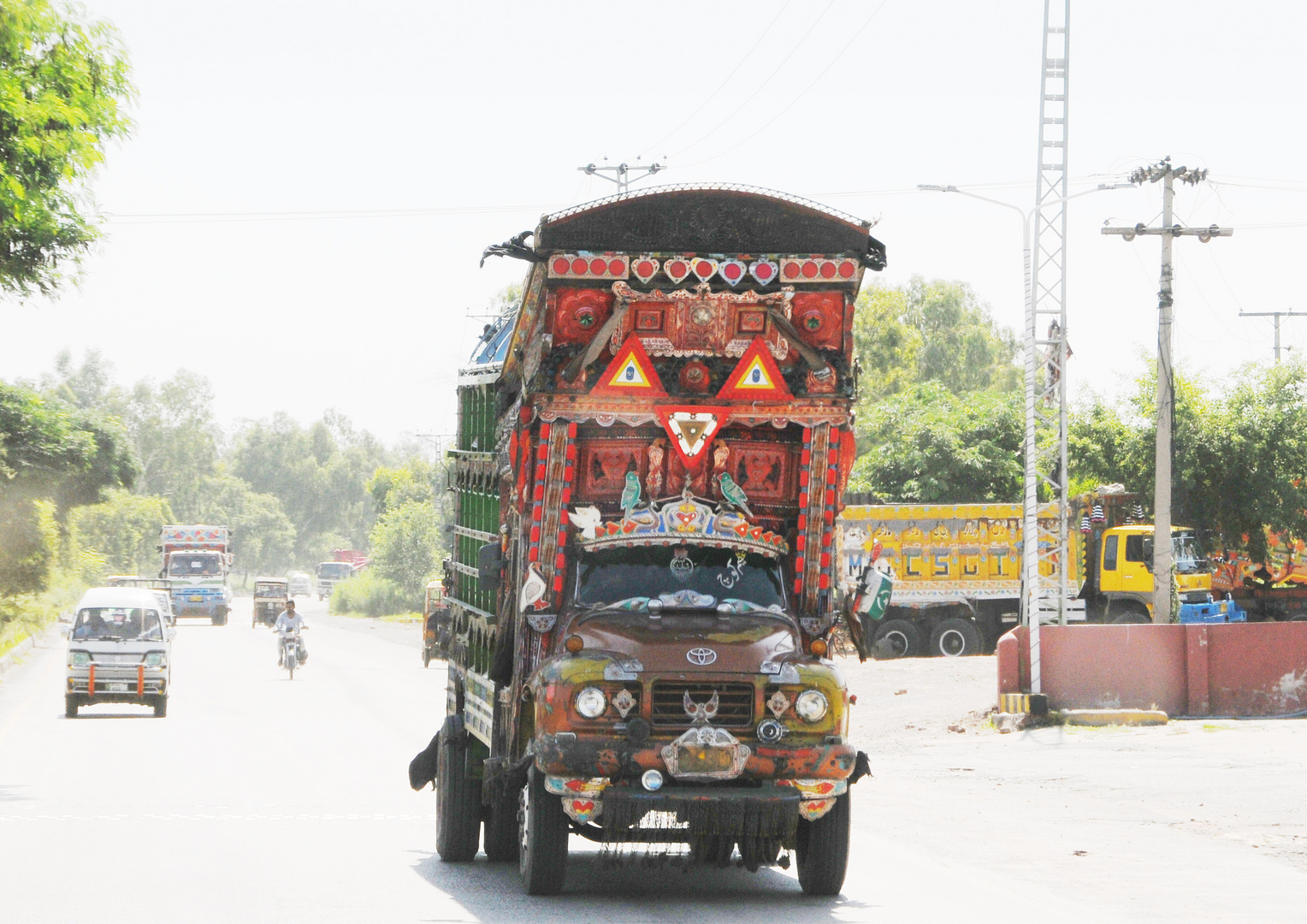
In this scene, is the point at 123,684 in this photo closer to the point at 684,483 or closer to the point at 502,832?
the point at 502,832

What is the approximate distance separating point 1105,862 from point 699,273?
219 inches

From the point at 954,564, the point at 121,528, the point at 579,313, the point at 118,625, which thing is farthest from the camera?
the point at 121,528

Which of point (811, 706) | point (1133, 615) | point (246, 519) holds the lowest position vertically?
point (1133, 615)

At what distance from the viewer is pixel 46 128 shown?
58.7ft

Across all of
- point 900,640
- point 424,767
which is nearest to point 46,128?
point 424,767

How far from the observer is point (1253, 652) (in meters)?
23.4

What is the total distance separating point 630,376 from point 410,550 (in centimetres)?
7037

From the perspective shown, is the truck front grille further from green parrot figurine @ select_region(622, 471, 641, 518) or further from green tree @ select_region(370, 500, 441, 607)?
green tree @ select_region(370, 500, 441, 607)

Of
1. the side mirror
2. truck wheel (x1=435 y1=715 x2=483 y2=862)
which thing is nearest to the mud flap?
truck wheel (x1=435 y1=715 x2=483 y2=862)

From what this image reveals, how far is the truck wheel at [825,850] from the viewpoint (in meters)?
10.0

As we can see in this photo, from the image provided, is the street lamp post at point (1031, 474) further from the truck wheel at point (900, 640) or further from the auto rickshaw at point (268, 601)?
the auto rickshaw at point (268, 601)

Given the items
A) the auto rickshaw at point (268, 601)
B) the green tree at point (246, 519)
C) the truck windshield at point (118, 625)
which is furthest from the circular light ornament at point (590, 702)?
the green tree at point (246, 519)

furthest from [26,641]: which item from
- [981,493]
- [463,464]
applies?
[463,464]

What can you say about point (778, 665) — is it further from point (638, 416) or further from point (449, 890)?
point (449, 890)
